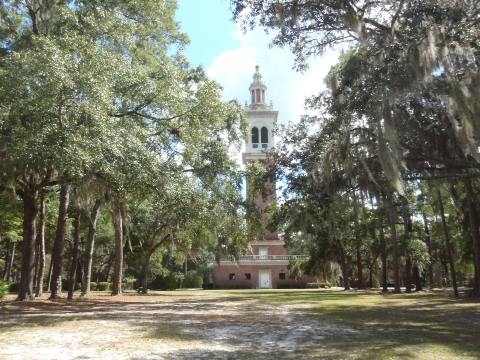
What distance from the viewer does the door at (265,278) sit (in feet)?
180

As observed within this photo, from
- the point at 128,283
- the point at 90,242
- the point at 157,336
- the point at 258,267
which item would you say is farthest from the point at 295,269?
the point at 157,336

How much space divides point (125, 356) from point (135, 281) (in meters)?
44.4

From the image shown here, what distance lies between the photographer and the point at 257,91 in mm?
57375

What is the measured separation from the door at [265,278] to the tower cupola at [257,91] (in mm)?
19770

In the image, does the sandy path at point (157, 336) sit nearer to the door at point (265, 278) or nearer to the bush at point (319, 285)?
the bush at point (319, 285)

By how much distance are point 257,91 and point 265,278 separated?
2226 cm

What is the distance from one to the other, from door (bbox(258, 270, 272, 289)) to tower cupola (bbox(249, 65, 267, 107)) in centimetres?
1977

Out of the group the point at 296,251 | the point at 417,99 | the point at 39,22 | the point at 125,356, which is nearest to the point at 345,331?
the point at 125,356

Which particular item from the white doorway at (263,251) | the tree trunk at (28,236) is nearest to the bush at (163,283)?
the white doorway at (263,251)

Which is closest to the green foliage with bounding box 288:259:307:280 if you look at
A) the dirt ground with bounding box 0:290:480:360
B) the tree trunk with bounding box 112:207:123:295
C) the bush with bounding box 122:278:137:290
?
the bush with bounding box 122:278:137:290

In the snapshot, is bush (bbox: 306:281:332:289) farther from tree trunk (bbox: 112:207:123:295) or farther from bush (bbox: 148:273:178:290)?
tree trunk (bbox: 112:207:123:295)

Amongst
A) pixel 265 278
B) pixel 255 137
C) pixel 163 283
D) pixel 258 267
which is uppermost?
pixel 255 137

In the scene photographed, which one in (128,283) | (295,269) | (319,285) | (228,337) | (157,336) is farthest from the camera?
(319,285)

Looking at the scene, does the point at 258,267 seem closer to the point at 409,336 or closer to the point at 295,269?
the point at 295,269
